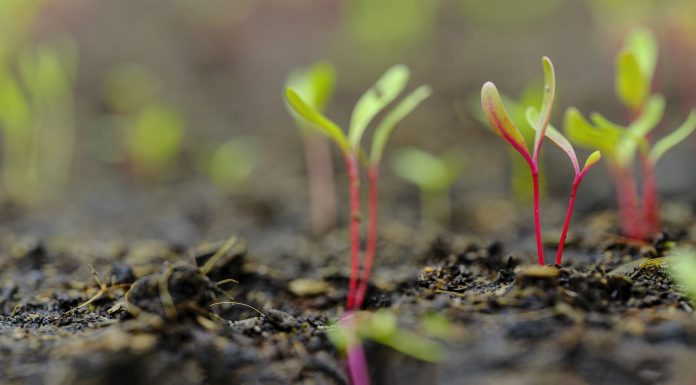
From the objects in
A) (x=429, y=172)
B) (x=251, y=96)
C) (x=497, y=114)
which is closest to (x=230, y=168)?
(x=429, y=172)

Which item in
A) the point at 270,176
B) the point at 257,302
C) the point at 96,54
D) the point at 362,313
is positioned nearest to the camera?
the point at 362,313

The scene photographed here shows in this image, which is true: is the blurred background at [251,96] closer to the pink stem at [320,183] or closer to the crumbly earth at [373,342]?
the pink stem at [320,183]

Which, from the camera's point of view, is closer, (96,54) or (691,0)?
(691,0)

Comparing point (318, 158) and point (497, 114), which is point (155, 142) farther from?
point (497, 114)

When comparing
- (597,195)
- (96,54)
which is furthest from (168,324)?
(96,54)

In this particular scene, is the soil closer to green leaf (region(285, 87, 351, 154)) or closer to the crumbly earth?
the crumbly earth

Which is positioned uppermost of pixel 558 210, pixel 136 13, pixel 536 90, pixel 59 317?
pixel 136 13

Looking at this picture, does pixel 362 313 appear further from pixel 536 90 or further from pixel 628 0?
pixel 628 0

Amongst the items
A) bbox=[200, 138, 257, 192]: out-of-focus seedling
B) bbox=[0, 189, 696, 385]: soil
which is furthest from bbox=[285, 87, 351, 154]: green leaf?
bbox=[200, 138, 257, 192]: out-of-focus seedling
